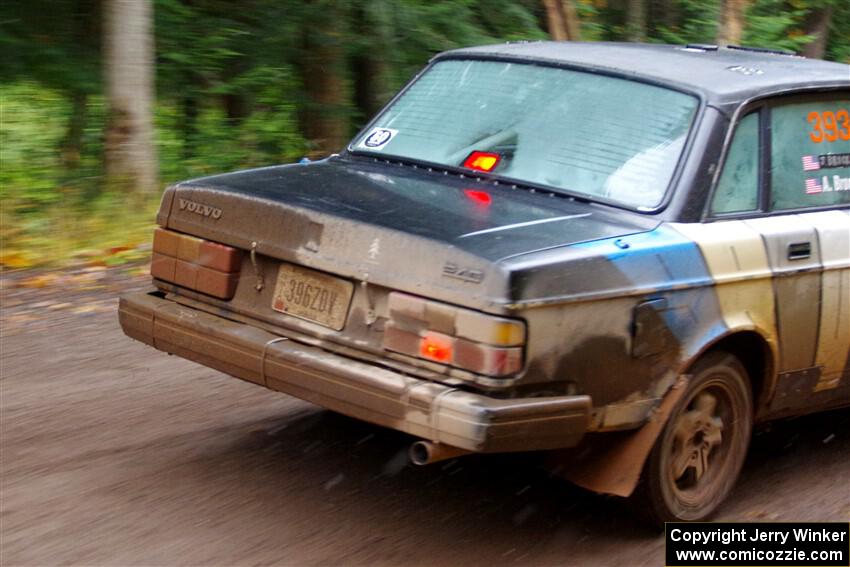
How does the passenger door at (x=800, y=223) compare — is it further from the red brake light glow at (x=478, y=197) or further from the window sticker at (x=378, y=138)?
the window sticker at (x=378, y=138)

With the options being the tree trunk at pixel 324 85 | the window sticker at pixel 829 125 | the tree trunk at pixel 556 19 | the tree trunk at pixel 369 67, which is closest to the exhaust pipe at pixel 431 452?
the window sticker at pixel 829 125

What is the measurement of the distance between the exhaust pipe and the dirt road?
470 mm

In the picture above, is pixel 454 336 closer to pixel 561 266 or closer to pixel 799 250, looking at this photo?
pixel 561 266

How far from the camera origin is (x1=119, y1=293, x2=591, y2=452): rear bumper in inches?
152

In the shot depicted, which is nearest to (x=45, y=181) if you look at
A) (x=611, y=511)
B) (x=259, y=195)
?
(x=259, y=195)

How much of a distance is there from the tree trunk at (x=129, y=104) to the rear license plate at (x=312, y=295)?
18.7 feet

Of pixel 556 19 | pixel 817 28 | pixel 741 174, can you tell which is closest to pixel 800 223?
pixel 741 174

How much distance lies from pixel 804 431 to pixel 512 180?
2.28 metres

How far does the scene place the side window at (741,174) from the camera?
184 inches

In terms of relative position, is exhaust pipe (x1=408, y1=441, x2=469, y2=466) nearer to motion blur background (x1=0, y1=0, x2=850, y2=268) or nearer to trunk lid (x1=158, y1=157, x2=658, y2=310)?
trunk lid (x1=158, y1=157, x2=658, y2=310)

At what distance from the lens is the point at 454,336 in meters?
3.98

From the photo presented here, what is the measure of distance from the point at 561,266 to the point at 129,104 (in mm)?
6786

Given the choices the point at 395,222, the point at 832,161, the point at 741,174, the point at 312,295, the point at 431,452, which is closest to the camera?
the point at 431,452

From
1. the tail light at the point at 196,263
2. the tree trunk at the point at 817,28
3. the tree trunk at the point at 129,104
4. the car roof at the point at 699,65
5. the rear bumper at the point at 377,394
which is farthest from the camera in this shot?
the tree trunk at the point at 817,28
